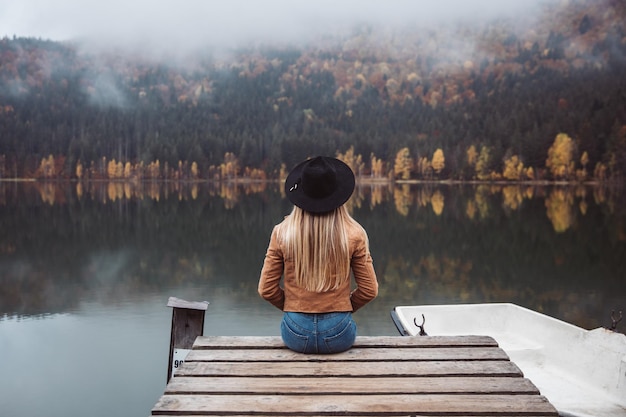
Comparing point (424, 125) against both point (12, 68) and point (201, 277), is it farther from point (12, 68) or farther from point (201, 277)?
point (201, 277)

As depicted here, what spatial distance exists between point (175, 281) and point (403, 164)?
11621 cm

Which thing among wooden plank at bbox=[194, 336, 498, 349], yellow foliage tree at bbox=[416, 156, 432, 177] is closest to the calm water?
wooden plank at bbox=[194, 336, 498, 349]

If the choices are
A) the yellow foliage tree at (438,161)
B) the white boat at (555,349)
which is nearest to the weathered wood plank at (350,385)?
the white boat at (555,349)

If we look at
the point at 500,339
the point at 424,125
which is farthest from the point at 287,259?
A: the point at 424,125

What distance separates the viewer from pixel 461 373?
13.4 feet

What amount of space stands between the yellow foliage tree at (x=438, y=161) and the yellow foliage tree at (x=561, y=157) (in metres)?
21.1

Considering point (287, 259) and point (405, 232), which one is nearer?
point (287, 259)

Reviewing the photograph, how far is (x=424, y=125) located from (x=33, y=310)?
15067cm

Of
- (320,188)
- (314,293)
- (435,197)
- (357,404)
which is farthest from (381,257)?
(435,197)

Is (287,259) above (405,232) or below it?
above

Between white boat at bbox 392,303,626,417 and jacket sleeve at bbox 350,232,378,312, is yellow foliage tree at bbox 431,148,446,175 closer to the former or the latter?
white boat at bbox 392,303,626,417

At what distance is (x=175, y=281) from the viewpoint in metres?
18.7

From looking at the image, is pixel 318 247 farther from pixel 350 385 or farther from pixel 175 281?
pixel 175 281

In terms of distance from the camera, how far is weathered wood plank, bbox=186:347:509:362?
14.2ft
